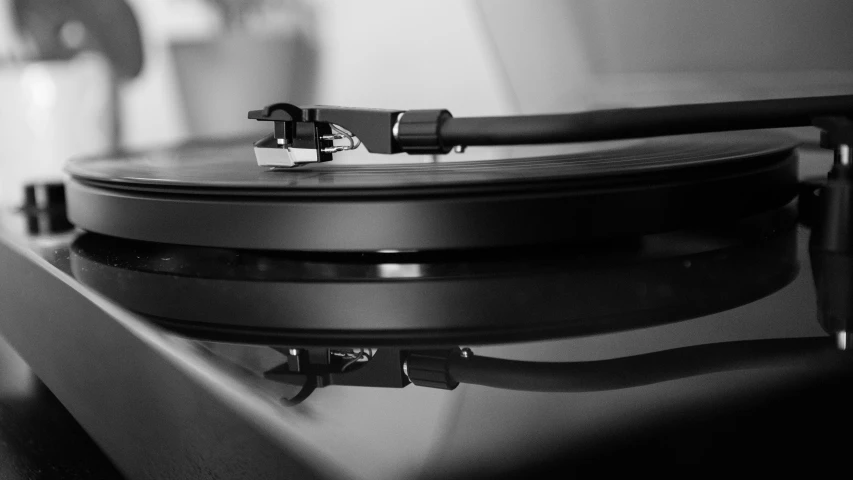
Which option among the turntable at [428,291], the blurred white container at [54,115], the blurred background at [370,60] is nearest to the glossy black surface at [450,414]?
the turntable at [428,291]

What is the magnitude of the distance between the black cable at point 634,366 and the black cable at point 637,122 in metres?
0.11

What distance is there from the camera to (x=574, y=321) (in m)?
0.29

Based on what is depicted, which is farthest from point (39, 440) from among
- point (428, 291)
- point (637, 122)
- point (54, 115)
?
point (54, 115)

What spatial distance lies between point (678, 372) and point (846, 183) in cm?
19

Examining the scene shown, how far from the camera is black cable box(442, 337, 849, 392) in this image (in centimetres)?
25

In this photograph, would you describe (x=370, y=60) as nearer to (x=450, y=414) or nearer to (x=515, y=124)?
(x=515, y=124)

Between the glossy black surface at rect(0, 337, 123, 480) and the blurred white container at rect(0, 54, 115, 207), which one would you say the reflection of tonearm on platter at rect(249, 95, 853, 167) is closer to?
the glossy black surface at rect(0, 337, 123, 480)

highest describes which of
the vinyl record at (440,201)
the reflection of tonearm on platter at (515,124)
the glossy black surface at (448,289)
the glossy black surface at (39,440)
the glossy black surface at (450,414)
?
the reflection of tonearm on platter at (515,124)

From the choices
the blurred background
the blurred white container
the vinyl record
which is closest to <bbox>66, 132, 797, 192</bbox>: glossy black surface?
the vinyl record

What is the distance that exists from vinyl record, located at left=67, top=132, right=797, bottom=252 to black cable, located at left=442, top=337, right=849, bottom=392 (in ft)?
0.23

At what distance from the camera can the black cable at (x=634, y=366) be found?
9.7 inches

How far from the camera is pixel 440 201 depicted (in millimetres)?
319

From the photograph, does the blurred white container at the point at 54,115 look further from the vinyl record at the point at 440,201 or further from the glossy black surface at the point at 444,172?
the vinyl record at the point at 440,201

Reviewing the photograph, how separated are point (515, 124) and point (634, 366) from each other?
4.9 inches
